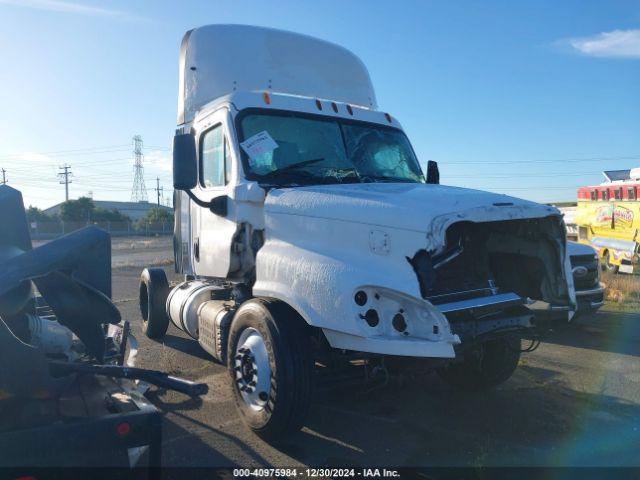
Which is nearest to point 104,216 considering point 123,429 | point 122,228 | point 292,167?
point 122,228

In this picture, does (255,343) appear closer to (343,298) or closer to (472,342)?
(343,298)

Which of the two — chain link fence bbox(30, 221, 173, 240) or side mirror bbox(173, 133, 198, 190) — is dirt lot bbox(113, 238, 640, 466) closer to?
side mirror bbox(173, 133, 198, 190)

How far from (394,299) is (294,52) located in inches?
168

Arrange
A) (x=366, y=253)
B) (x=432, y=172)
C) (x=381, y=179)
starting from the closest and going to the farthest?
(x=366, y=253) → (x=381, y=179) → (x=432, y=172)

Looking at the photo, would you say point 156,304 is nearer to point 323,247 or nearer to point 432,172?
point 432,172

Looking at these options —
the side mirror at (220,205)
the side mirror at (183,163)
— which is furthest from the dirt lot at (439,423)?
the side mirror at (183,163)

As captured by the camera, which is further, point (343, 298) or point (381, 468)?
point (381, 468)

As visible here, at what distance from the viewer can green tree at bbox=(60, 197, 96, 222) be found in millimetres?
56466

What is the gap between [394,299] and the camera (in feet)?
11.6

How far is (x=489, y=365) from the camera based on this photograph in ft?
17.6

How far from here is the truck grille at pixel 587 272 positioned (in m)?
8.05

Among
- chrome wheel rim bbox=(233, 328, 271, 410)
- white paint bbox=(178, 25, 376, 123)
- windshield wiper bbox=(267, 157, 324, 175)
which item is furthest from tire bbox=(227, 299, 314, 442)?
white paint bbox=(178, 25, 376, 123)

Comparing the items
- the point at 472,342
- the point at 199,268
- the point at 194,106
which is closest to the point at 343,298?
the point at 472,342

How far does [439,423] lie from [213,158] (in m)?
3.39
